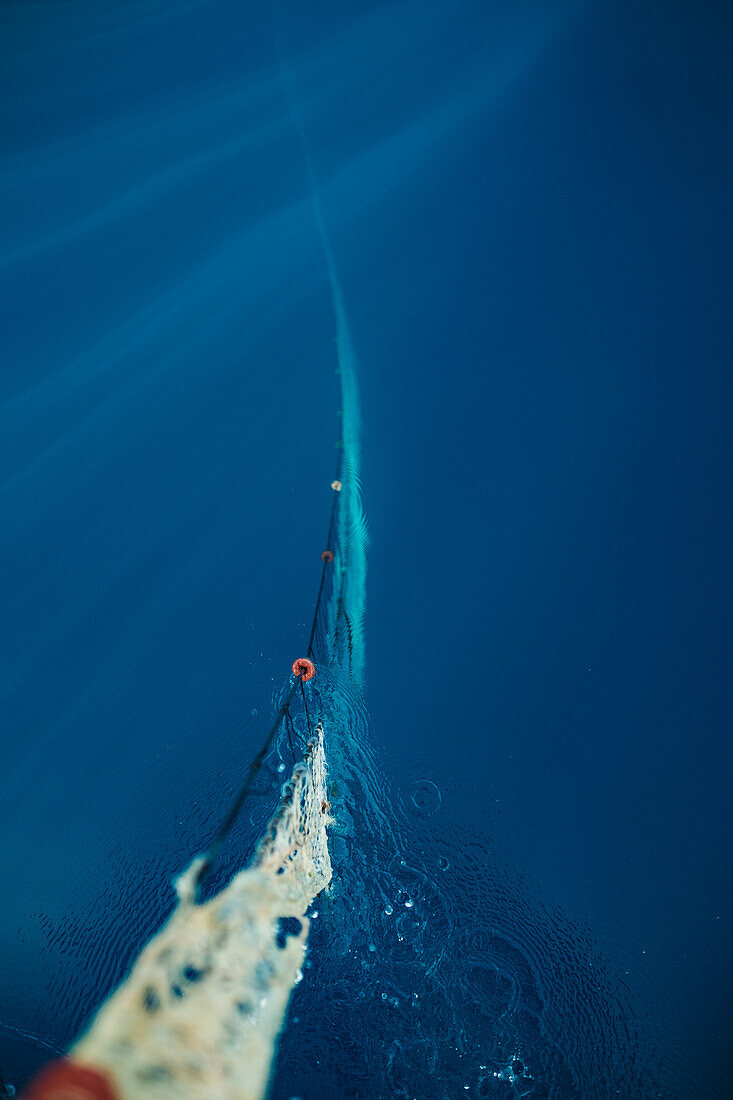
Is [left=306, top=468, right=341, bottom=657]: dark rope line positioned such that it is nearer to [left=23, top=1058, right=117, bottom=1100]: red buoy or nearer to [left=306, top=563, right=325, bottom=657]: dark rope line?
[left=306, top=563, right=325, bottom=657]: dark rope line

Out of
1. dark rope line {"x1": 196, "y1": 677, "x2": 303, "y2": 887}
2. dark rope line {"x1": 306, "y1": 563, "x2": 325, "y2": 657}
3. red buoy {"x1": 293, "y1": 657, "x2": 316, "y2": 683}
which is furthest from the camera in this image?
dark rope line {"x1": 306, "y1": 563, "x2": 325, "y2": 657}

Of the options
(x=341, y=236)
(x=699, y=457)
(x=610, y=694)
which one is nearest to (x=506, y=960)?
(x=610, y=694)

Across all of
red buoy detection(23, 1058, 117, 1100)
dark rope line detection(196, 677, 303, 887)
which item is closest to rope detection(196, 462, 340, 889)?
dark rope line detection(196, 677, 303, 887)

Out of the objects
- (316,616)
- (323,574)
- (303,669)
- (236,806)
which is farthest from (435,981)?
(323,574)

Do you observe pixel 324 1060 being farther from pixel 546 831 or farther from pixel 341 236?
pixel 341 236

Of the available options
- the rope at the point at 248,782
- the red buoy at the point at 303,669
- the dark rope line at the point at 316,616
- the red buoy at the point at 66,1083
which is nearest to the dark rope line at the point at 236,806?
the rope at the point at 248,782
